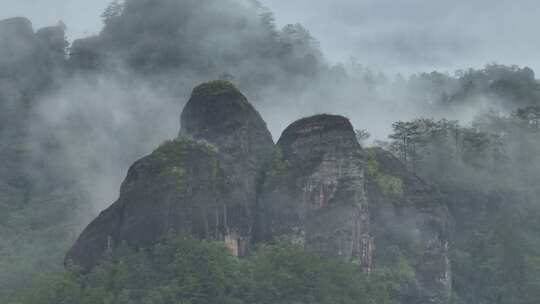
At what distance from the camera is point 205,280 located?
47219mm

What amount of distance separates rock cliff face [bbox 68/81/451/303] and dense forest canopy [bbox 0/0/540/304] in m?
1.69

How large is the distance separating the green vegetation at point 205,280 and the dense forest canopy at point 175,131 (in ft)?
0.27

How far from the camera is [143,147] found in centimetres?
8106

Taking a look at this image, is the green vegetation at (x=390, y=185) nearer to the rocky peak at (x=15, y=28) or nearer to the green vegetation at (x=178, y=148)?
the green vegetation at (x=178, y=148)

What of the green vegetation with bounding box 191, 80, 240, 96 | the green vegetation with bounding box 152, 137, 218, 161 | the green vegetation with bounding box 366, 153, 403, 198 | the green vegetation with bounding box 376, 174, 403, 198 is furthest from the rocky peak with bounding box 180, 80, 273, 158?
the green vegetation with bounding box 376, 174, 403, 198

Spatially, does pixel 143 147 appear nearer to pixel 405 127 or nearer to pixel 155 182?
pixel 405 127

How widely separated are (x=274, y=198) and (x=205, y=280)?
331 inches

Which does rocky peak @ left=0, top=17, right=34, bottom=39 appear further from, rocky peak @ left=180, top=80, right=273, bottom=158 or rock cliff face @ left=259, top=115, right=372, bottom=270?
rock cliff face @ left=259, top=115, right=372, bottom=270

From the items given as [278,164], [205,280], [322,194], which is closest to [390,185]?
[322,194]

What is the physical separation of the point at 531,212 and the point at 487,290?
28.9ft

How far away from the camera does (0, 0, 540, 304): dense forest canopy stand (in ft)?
159

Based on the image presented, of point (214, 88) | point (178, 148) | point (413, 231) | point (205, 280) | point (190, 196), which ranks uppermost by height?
point (214, 88)

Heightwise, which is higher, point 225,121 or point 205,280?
point 225,121

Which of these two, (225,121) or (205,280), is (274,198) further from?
(205,280)
